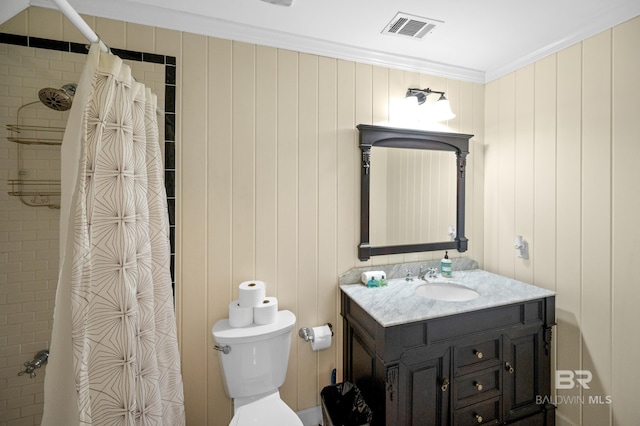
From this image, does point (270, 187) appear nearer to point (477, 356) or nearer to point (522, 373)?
point (477, 356)

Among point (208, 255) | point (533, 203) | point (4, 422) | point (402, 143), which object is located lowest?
point (4, 422)

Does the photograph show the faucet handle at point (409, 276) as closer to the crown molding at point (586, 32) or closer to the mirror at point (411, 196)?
the mirror at point (411, 196)

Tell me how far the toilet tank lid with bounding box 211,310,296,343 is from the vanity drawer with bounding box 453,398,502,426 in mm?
999

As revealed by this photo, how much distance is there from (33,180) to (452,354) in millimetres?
2193

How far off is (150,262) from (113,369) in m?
0.37

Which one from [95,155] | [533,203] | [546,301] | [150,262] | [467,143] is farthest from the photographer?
[467,143]

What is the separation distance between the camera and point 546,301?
1.60m

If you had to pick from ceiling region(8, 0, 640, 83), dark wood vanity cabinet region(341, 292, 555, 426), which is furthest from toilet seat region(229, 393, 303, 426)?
ceiling region(8, 0, 640, 83)

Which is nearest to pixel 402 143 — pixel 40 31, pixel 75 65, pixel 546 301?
pixel 546 301

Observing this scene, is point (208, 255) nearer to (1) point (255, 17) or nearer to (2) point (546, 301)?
(1) point (255, 17)

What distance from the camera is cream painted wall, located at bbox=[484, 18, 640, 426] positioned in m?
1.41

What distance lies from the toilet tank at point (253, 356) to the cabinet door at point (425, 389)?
619 mm

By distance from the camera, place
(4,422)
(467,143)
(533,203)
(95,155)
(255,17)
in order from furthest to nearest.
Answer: (467,143) → (533,203) → (255,17) → (4,422) → (95,155)

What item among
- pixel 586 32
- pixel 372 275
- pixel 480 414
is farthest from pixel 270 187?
pixel 586 32
